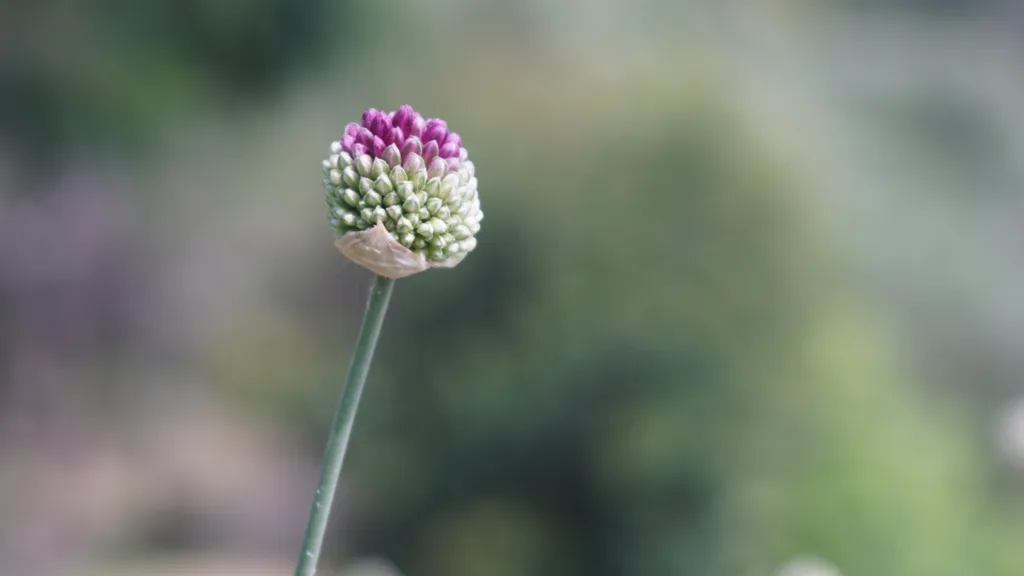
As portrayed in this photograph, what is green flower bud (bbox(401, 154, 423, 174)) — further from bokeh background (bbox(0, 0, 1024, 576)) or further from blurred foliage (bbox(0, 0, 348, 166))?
blurred foliage (bbox(0, 0, 348, 166))

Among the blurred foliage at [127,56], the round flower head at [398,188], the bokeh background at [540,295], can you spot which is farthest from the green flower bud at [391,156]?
the blurred foliage at [127,56]

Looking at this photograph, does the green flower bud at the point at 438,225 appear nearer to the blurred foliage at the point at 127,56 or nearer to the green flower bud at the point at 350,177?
the green flower bud at the point at 350,177

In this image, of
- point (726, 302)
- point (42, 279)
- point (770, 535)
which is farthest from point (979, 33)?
point (42, 279)

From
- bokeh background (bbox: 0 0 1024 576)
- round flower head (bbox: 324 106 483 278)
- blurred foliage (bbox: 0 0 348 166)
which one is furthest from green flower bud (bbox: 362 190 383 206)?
blurred foliage (bbox: 0 0 348 166)

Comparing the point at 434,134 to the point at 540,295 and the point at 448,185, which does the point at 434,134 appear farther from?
the point at 540,295

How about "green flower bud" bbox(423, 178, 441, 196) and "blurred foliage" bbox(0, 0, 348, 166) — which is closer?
"green flower bud" bbox(423, 178, 441, 196)

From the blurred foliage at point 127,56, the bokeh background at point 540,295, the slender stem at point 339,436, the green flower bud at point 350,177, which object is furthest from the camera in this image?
the blurred foliage at point 127,56

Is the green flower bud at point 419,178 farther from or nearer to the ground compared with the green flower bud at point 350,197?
farther from the ground

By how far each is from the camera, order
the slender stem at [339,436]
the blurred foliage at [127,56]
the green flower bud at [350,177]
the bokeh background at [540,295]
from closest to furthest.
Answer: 1. the slender stem at [339,436]
2. the green flower bud at [350,177]
3. the bokeh background at [540,295]
4. the blurred foliage at [127,56]

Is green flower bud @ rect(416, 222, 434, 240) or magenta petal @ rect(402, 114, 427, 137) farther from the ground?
magenta petal @ rect(402, 114, 427, 137)
